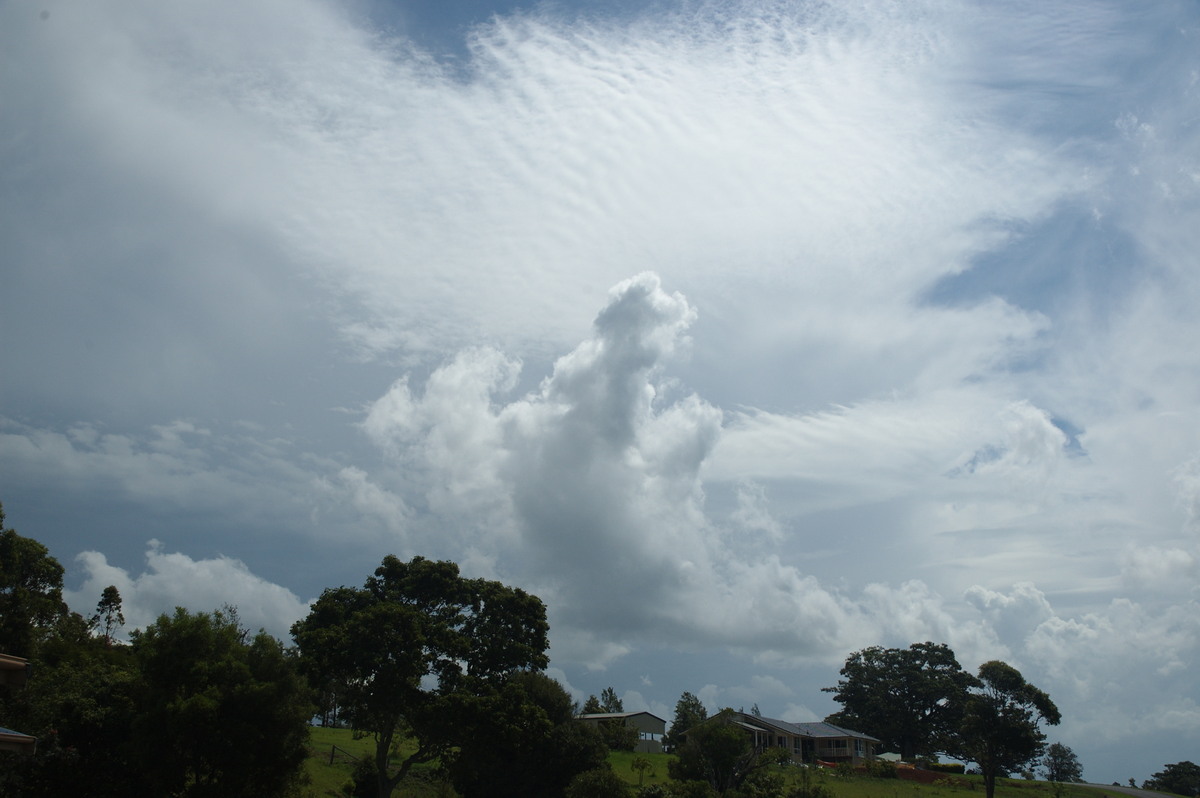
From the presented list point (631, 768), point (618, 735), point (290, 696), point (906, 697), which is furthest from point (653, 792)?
point (906, 697)

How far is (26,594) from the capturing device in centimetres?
4638

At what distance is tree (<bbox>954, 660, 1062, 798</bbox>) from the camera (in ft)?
183

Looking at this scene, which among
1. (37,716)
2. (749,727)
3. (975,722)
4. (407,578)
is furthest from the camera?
(749,727)

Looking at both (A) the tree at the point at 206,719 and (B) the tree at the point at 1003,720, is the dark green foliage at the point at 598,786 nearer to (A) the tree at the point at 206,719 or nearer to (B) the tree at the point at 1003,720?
(A) the tree at the point at 206,719

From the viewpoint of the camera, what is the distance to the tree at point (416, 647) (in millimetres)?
38000

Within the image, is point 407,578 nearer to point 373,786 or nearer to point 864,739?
point 373,786

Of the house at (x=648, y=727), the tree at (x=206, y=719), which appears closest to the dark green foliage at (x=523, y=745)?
the tree at (x=206, y=719)

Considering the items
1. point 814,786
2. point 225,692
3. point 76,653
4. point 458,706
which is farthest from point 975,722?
point 76,653

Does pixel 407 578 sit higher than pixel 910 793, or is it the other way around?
pixel 407 578

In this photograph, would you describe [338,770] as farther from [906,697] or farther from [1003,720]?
[906,697]

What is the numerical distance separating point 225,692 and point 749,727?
56617 millimetres

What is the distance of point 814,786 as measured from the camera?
138 ft

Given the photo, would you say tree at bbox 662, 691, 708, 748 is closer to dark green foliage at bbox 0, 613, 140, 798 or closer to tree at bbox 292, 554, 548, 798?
tree at bbox 292, 554, 548, 798

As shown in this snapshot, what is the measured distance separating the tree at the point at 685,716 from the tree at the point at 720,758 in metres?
31.5
